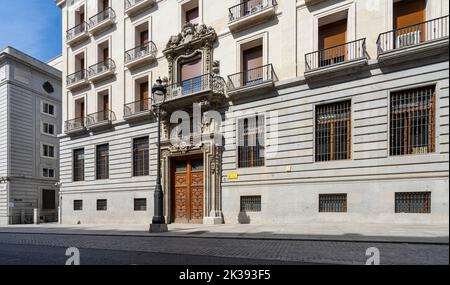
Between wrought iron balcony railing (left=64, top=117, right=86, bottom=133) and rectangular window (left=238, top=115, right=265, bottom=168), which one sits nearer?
rectangular window (left=238, top=115, right=265, bottom=168)

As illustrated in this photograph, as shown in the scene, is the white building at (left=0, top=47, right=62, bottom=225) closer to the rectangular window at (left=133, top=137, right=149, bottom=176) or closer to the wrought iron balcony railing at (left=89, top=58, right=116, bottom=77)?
the wrought iron balcony railing at (left=89, top=58, right=116, bottom=77)

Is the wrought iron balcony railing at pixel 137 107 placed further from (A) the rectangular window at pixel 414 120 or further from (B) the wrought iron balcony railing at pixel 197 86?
(A) the rectangular window at pixel 414 120

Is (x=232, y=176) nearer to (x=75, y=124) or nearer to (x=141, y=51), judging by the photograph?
(x=141, y=51)

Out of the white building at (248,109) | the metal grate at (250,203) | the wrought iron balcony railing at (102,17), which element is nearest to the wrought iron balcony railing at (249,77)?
the white building at (248,109)

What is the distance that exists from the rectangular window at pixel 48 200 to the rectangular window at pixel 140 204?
1762 cm

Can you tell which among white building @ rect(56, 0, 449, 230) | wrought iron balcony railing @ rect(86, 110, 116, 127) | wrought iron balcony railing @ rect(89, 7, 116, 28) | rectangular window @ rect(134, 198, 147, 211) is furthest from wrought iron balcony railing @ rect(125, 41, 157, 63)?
rectangular window @ rect(134, 198, 147, 211)

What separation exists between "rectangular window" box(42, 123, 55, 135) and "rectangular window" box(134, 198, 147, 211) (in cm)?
1906

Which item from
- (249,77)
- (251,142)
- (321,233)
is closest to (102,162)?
(251,142)

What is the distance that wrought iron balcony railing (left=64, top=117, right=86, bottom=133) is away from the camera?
79.1ft

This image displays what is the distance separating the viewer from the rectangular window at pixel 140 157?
20422 mm

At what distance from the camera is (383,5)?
41.4 feet
